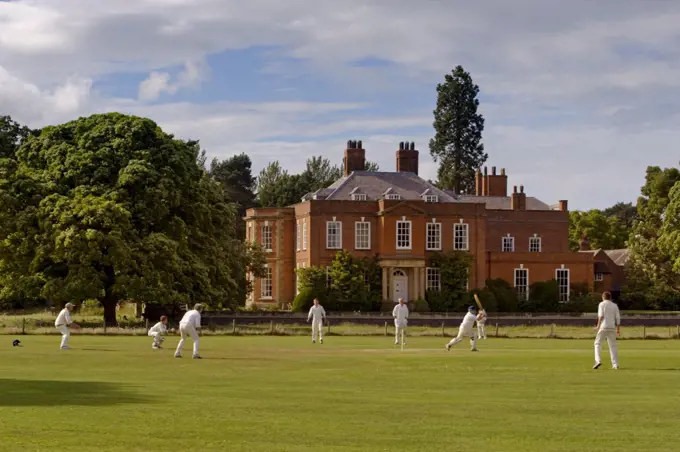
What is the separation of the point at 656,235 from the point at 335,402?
7706 cm

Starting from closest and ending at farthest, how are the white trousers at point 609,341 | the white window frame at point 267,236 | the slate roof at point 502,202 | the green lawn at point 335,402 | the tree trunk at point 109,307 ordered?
the green lawn at point 335,402
the white trousers at point 609,341
the tree trunk at point 109,307
the white window frame at point 267,236
the slate roof at point 502,202

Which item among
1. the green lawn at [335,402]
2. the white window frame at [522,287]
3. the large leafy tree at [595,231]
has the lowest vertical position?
the green lawn at [335,402]

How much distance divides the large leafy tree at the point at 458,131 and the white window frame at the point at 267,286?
27.5 metres

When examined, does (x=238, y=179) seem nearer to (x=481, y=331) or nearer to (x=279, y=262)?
(x=279, y=262)

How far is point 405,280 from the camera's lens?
81.1m

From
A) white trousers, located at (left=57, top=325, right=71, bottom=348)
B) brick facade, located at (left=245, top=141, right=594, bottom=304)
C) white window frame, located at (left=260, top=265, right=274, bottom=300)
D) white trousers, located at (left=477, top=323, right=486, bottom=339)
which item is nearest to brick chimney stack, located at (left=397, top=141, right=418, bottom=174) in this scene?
brick facade, located at (left=245, top=141, right=594, bottom=304)

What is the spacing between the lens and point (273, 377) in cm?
2481

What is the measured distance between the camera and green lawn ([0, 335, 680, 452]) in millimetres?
14773

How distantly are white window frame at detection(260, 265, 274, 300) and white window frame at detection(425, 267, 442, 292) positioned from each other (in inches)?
437

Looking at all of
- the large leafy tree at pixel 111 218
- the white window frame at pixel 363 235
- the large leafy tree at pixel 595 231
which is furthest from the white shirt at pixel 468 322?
the large leafy tree at pixel 595 231

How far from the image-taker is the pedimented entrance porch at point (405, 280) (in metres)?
80.0

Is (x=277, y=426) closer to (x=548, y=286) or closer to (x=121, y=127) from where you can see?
(x=121, y=127)

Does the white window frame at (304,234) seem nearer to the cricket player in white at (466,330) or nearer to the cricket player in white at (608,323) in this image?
the cricket player in white at (466,330)

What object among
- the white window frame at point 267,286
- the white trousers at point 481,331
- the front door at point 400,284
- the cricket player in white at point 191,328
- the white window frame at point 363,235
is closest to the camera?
the cricket player in white at point 191,328
